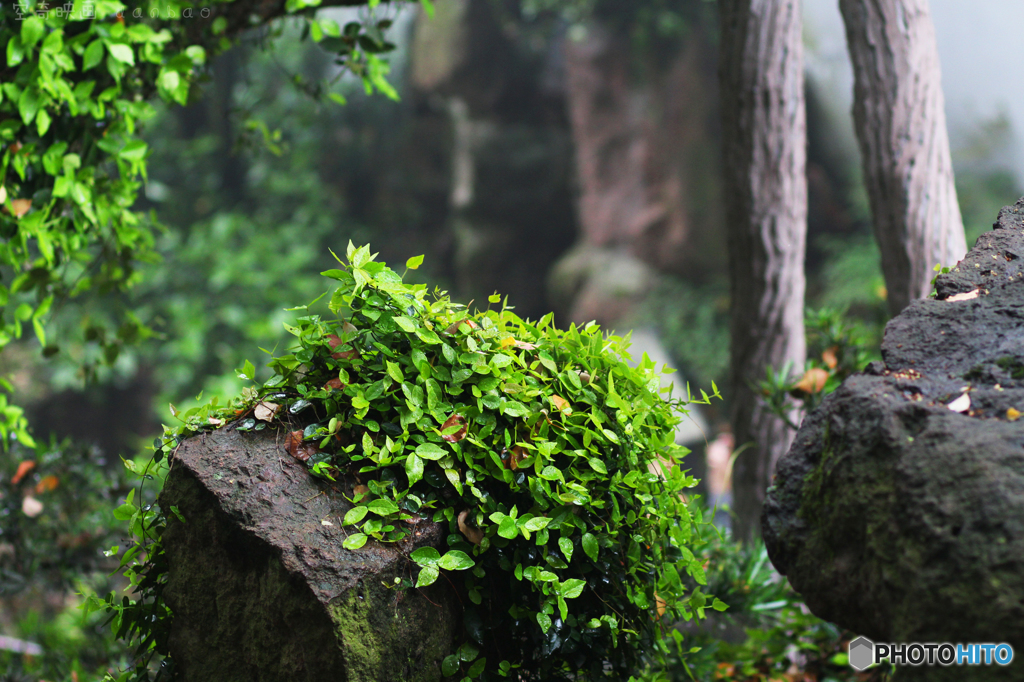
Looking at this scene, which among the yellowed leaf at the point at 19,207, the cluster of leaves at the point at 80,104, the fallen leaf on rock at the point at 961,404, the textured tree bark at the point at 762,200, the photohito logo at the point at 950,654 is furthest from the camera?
the textured tree bark at the point at 762,200

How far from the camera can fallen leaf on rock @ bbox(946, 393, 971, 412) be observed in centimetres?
108

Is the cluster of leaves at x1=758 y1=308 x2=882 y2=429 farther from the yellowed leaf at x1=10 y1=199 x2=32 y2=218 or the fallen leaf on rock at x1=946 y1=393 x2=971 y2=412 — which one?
the yellowed leaf at x1=10 y1=199 x2=32 y2=218

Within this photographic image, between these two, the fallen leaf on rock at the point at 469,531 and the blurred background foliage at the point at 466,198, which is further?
the blurred background foliage at the point at 466,198

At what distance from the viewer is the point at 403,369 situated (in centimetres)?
139

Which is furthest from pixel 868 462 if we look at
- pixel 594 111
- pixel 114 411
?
pixel 114 411

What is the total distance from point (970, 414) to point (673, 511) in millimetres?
591

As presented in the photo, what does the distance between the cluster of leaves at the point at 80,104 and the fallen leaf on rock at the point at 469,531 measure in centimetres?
168

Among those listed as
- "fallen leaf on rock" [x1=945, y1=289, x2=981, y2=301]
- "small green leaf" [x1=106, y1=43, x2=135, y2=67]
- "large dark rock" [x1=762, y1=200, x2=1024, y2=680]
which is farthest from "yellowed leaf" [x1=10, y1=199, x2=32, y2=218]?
"fallen leaf on rock" [x1=945, y1=289, x2=981, y2=301]

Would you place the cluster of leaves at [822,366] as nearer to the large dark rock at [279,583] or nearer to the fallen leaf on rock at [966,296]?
the fallen leaf on rock at [966,296]

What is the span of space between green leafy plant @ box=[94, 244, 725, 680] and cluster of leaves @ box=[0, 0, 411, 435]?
121 cm

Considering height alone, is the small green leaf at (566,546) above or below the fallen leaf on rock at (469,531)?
below

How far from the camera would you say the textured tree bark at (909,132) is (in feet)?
8.28

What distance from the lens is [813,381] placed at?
235cm

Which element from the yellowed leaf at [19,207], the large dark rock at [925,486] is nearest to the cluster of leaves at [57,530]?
the yellowed leaf at [19,207]
